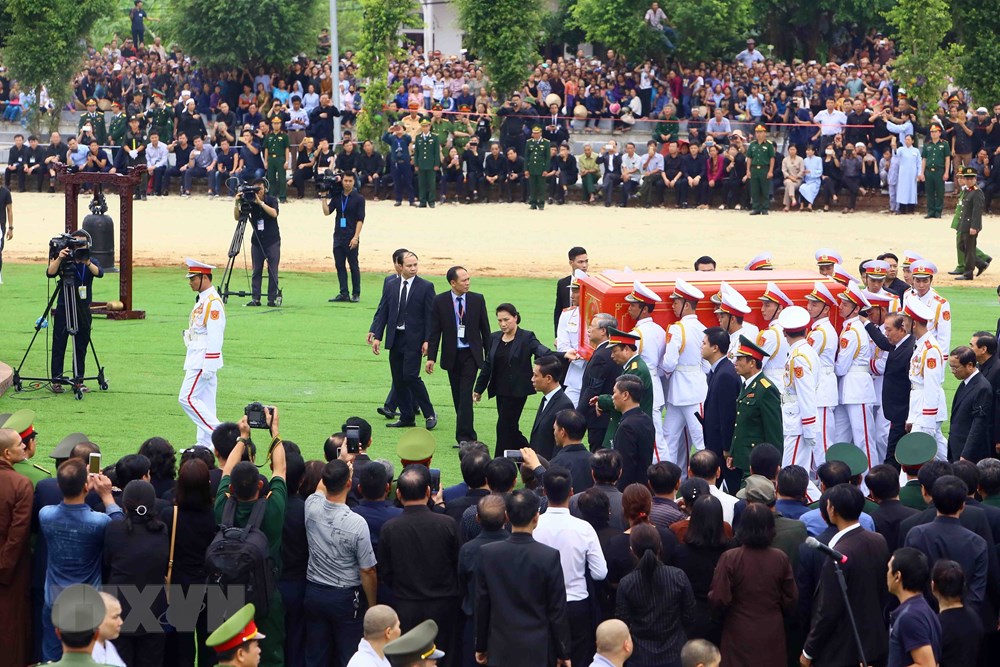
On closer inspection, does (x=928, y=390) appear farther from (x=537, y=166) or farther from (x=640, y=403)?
(x=537, y=166)

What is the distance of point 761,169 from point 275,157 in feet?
33.2

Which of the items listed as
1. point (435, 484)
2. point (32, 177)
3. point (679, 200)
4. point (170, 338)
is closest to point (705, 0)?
point (679, 200)

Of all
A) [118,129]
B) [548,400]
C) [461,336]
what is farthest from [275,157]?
[548,400]

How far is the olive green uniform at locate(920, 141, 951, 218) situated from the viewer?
27.3 m

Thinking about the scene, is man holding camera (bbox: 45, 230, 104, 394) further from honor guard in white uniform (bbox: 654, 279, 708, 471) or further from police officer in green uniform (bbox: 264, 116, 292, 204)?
police officer in green uniform (bbox: 264, 116, 292, 204)

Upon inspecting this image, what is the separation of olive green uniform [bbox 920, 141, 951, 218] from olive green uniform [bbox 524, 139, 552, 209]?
294 inches

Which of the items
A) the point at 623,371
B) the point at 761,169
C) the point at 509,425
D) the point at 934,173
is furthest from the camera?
the point at 761,169

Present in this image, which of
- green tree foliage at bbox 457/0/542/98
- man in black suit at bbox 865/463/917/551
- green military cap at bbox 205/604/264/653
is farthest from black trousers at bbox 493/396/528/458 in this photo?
green tree foliage at bbox 457/0/542/98

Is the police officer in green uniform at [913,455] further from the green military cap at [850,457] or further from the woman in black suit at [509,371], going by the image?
the woman in black suit at [509,371]

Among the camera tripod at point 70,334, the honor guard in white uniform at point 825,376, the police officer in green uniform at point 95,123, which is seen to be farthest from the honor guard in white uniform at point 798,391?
the police officer in green uniform at point 95,123

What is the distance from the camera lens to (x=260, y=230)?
19.0m

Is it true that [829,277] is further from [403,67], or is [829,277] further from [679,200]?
[403,67]

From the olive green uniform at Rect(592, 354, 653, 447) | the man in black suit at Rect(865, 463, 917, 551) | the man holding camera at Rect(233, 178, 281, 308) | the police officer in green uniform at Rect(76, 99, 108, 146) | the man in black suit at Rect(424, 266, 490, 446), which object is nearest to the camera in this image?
the man in black suit at Rect(865, 463, 917, 551)

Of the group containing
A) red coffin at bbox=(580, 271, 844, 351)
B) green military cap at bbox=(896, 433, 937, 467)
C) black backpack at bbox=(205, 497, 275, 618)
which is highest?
red coffin at bbox=(580, 271, 844, 351)
